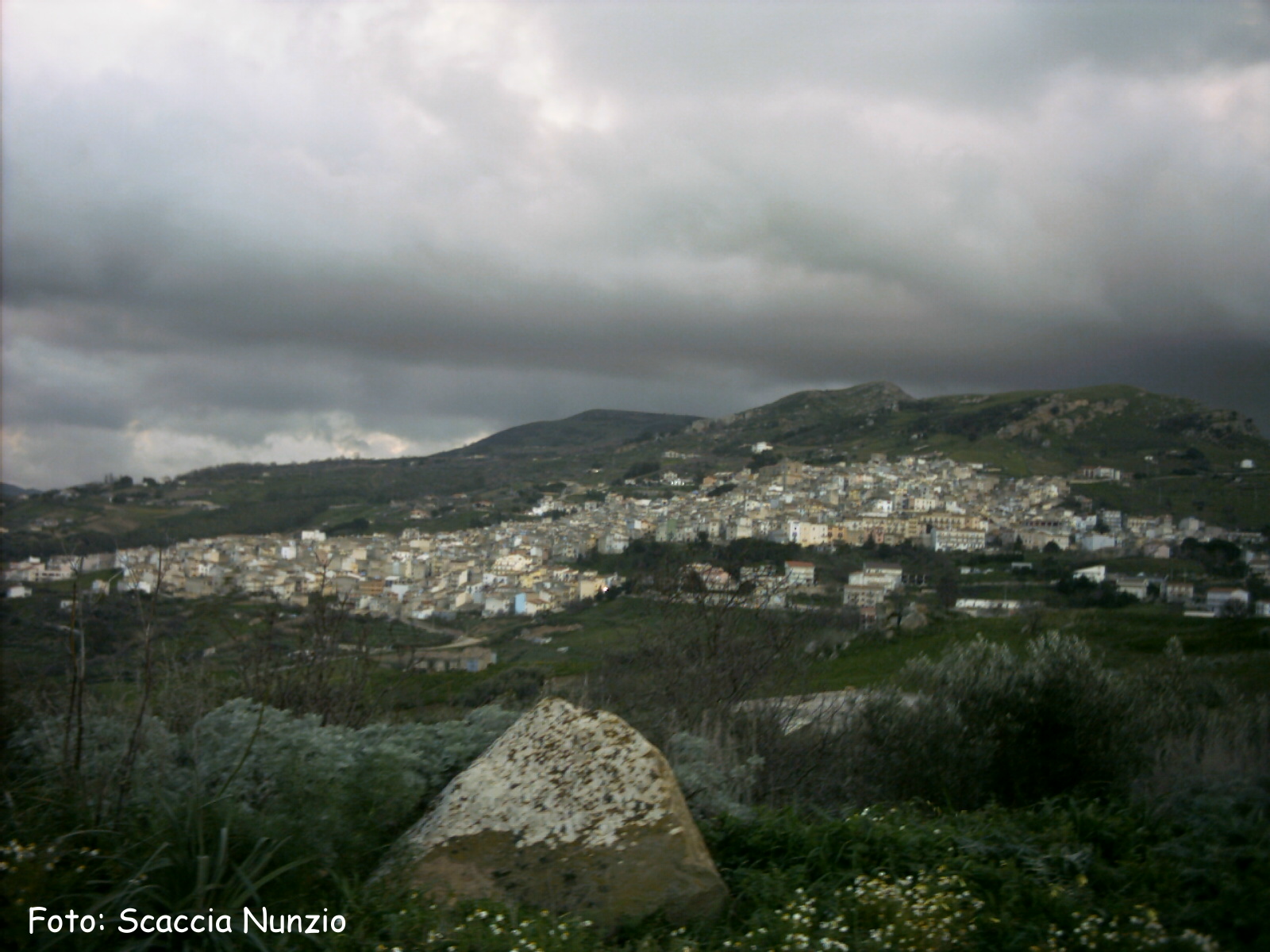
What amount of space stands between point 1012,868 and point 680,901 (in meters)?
1.75

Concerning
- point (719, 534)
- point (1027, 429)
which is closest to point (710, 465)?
point (1027, 429)

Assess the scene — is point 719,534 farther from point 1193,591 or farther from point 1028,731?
point 1028,731

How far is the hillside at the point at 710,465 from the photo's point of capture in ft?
112

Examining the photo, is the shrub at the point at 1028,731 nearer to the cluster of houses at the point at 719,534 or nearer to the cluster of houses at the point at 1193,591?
the cluster of houses at the point at 719,534

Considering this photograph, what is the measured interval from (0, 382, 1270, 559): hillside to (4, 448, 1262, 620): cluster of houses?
2315 millimetres

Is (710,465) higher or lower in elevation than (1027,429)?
lower

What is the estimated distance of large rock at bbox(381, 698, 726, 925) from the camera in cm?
440

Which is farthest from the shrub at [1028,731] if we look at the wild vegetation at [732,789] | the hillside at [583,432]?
the hillside at [583,432]

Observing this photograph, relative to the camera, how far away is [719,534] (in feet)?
83.6

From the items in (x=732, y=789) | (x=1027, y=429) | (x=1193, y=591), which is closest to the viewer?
(x=732, y=789)

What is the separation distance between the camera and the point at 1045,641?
724cm

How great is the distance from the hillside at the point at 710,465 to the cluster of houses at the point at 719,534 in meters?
2.32

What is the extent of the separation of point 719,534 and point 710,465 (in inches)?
1568

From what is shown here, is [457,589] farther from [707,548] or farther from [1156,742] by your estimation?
[1156,742]
